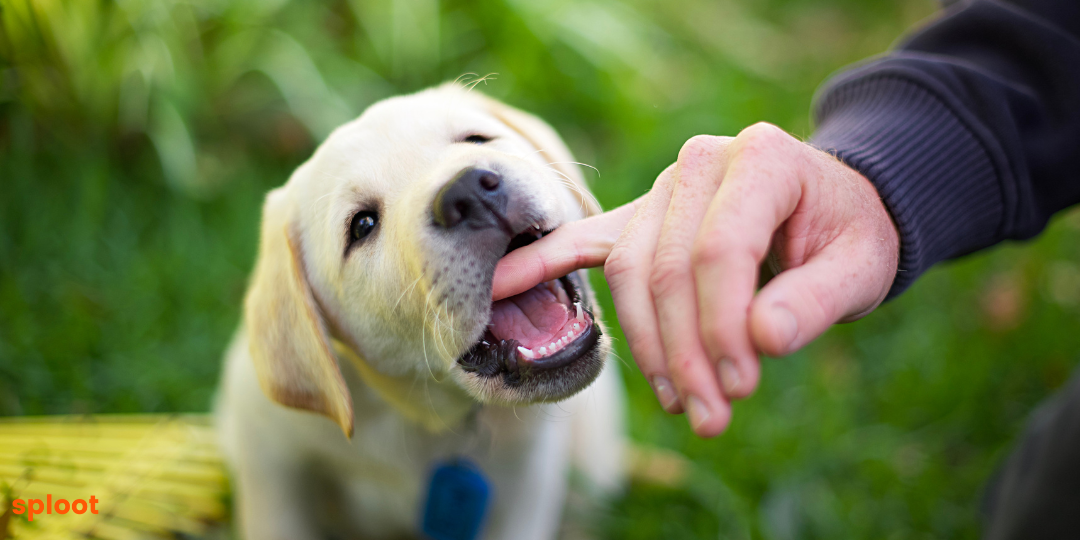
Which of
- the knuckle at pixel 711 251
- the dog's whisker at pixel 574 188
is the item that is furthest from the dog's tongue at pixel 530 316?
the knuckle at pixel 711 251

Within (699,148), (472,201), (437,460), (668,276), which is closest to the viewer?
(668,276)

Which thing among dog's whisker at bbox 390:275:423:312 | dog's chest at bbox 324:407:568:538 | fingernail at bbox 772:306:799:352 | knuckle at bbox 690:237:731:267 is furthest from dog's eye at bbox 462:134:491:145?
fingernail at bbox 772:306:799:352

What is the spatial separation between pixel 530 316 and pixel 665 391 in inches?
18.2

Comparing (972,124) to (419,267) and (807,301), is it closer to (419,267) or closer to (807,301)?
(807,301)

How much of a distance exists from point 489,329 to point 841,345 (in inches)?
93.5

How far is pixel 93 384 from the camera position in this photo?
2559 millimetres

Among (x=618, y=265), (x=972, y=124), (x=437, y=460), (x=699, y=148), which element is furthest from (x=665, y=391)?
(x=972, y=124)

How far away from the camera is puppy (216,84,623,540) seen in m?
1.32

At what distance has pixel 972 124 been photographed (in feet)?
5.11

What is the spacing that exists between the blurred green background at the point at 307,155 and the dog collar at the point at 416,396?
640mm

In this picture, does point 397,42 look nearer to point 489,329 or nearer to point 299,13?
point 299,13

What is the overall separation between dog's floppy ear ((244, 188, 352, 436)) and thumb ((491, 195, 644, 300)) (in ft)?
1.66

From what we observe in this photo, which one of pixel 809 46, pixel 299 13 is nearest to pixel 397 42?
pixel 299 13

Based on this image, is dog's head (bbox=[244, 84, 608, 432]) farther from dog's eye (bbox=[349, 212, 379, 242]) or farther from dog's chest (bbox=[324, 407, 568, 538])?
dog's chest (bbox=[324, 407, 568, 538])
